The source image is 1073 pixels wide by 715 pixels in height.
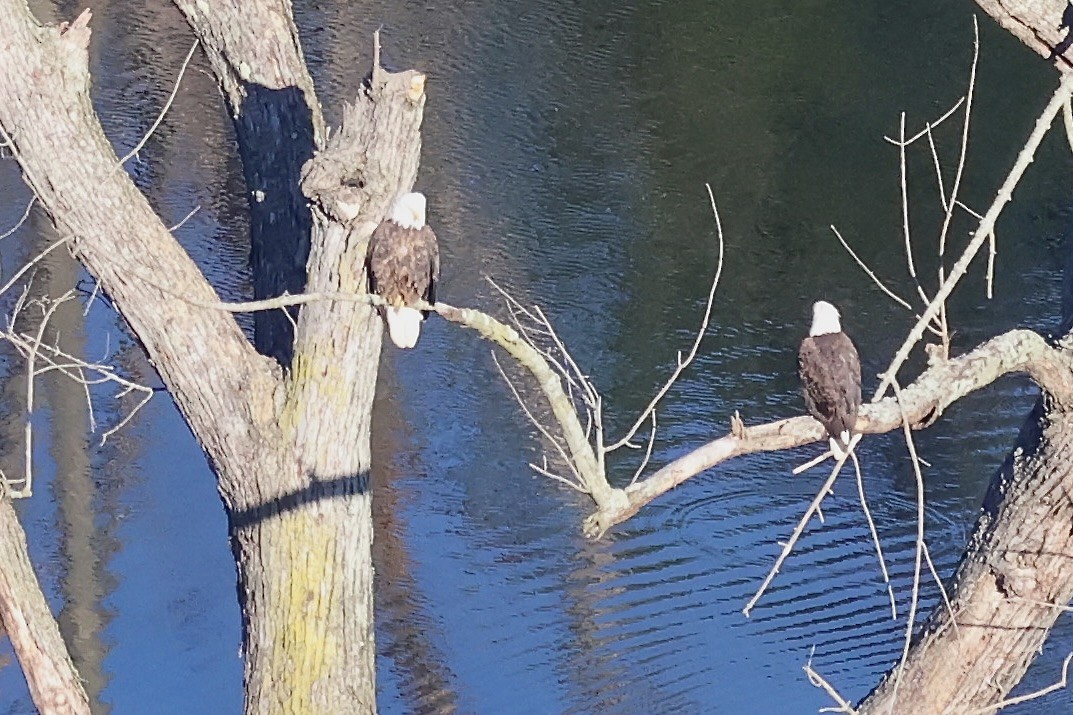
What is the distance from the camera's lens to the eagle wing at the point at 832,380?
343cm

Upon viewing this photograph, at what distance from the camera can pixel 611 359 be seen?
7.80 meters

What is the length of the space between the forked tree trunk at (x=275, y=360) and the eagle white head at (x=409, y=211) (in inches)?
7.4

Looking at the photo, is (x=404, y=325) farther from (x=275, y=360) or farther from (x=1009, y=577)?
(x=1009, y=577)

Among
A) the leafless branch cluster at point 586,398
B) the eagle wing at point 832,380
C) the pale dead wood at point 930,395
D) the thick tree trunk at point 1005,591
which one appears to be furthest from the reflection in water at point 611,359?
the pale dead wood at point 930,395

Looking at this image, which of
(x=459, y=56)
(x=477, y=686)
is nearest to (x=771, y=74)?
(x=459, y=56)

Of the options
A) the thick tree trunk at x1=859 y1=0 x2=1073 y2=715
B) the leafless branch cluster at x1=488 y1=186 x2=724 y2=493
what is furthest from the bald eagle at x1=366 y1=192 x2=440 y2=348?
the thick tree trunk at x1=859 y1=0 x2=1073 y2=715

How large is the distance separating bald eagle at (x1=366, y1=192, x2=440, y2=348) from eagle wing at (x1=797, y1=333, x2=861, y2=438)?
3.35 feet

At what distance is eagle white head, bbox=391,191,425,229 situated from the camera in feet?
11.9

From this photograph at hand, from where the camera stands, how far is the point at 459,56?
12664 millimetres

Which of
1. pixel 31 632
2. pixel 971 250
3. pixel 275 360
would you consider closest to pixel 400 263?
pixel 275 360

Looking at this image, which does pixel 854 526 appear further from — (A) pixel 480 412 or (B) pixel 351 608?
(B) pixel 351 608

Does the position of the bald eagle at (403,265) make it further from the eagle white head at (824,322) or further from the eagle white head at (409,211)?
the eagle white head at (824,322)

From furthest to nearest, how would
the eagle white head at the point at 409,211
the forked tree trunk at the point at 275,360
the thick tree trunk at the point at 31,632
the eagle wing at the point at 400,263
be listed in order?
the thick tree trunk at the point at 31,632
the eagle white head at the point at 409,211
the eagle wing at the point at 400,263
the forked tree trunk at the point at 275,360

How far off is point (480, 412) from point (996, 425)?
256cm
